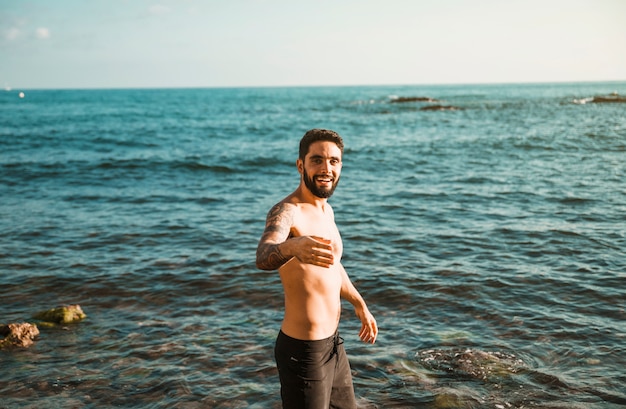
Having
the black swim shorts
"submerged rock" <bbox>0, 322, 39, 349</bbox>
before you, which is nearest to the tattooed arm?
the black swim shorts

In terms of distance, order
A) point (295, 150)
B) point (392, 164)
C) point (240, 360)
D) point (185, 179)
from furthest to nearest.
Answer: point (295, 150), point (392, 164), point (185, 179), point (240, 360)

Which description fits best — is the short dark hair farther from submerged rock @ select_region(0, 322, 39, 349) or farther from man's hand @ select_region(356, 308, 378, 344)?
submerged rock @ select_region(0, 322, 39, 349)

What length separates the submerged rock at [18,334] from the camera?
23.7 ft

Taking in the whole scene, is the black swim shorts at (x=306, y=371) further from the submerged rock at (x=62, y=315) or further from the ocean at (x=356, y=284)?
the submerged rock at (x=62, y=315)

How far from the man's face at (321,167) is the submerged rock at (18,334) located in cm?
549

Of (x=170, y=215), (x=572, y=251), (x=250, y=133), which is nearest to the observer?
(x=572, y=251)

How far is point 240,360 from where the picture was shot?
6887 mm

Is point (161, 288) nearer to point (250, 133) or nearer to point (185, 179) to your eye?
point (185, 179)

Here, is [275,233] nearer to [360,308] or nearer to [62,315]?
[360,308]

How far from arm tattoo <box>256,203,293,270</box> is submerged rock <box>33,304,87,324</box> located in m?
5.76

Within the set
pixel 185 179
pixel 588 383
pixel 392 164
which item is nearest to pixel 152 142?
pixel 185 179

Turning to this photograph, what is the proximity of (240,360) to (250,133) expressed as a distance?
38.1m

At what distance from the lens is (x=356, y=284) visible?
31.9 ft

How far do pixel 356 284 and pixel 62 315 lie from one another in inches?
191
